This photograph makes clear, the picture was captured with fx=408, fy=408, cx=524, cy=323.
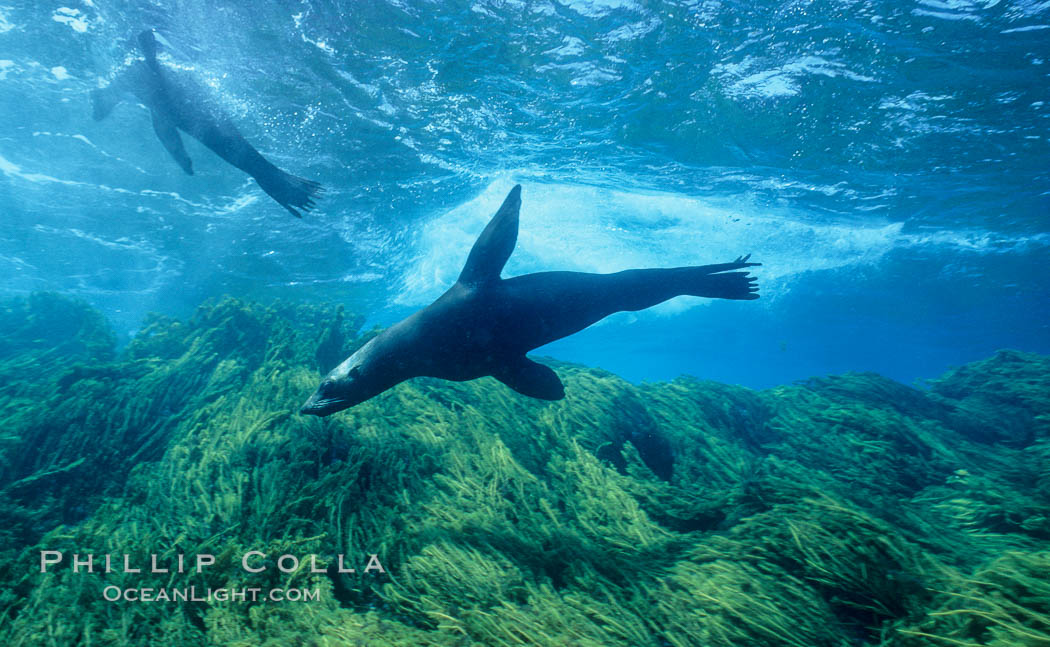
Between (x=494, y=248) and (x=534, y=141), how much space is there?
9.26 m

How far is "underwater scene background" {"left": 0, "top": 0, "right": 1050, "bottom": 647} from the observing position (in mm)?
2475

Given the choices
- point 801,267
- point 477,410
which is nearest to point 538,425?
point 477,410

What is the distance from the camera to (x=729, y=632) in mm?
2209

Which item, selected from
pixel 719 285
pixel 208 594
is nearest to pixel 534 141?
pixel 719 285

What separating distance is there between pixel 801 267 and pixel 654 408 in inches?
869

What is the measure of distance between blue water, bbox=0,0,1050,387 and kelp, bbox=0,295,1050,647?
224 inches

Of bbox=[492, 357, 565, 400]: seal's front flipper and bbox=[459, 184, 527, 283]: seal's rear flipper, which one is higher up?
bbox=[459, 184, 527, 283]: seal's rear flipper

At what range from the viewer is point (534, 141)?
36.8ft

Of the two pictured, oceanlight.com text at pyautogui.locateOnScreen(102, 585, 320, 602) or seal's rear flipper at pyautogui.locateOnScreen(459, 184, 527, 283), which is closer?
oceanlight.com text at pyautogui.locateOnScreen(102, 585, 320, 602)

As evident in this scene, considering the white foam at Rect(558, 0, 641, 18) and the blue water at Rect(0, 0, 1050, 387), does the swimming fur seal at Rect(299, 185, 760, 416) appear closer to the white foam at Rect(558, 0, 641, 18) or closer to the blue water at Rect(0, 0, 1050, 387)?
the white foam at Rect(558, 0, 641, 18)

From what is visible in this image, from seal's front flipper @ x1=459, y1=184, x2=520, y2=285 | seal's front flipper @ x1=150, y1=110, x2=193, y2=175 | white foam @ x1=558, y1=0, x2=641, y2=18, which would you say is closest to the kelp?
seal's front flipper @ x1=459, y1=184, x2=520, y2=285

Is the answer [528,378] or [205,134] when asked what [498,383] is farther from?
[205,134]

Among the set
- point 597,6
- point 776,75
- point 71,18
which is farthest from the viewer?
point 776,75

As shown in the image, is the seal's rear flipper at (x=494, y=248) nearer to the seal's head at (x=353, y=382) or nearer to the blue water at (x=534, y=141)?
the seal's head at (x=353, y=382)
